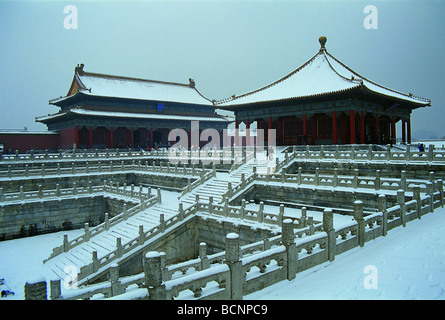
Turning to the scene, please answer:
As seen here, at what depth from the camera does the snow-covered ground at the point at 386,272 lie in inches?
279

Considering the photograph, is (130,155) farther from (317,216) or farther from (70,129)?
(317,216)

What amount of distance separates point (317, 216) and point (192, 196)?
8368mm

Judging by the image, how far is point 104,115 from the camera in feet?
130

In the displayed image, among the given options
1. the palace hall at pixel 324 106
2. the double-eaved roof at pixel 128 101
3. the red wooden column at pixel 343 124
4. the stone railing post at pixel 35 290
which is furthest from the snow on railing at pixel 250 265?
the double-eaved roof at pixel 128 101

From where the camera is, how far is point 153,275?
227 inches

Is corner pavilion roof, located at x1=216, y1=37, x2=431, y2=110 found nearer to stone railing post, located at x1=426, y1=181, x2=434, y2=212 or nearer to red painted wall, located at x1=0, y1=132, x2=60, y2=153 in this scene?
stone railing post, located at x1=426, y1=181, x2=434, y2=212

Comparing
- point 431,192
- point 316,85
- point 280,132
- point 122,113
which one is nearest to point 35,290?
point 431,192

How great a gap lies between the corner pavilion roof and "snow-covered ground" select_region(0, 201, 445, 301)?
56.8 feet

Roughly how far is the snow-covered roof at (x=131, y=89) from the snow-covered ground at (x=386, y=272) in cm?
3840

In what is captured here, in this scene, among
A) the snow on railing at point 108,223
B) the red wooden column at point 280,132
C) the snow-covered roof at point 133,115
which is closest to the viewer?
the snow on railing at point 108,223

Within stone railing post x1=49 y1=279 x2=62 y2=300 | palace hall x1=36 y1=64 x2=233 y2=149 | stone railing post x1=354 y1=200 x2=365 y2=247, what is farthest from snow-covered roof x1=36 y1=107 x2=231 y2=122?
stone railing post x1=354 y1=200 x2=365 y2=247

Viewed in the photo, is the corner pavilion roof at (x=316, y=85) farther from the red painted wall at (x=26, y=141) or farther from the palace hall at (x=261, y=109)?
the red painted wall at (x=26, y=141)

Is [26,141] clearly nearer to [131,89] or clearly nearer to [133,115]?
[133,115]
